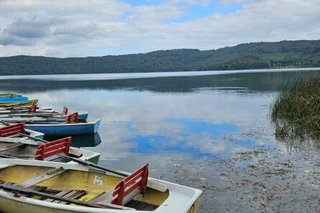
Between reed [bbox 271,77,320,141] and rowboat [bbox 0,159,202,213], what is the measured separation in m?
11.6

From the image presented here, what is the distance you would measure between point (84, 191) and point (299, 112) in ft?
48.1

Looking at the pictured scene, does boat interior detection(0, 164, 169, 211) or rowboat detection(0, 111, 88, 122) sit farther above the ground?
rowboat detection(0, 111, 88, 122)

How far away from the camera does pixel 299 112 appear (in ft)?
65.4

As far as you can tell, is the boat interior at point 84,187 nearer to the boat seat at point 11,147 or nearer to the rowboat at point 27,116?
the boat seat at point 11,147

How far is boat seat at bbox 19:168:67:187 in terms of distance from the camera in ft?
27.2

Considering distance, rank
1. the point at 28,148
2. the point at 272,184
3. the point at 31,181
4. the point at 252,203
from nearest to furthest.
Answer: the point at 31,181
the point at 252,203
the point at 272,184
the point at 28,148

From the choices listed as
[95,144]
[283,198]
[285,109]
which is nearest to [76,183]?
[283,198]

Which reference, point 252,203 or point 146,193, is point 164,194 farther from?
point 252,203

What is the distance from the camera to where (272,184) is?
11.1 metres

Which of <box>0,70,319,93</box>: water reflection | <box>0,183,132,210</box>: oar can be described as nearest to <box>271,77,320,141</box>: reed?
<box>0,183,132,210</box>: oar

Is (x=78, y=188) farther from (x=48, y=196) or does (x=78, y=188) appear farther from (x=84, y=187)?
(x=48, y=196)

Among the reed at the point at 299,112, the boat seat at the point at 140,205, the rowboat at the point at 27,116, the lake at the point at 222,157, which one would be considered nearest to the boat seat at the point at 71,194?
the boat seat at the point at 140,205

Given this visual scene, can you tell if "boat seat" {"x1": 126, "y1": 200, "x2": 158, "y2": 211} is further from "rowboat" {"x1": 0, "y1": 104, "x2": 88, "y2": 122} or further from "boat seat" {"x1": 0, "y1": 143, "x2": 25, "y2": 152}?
"rowboat" {"x1": 0, "y1": 104, "x2": 88, "y2": 122}

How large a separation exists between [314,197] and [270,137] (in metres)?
8.92
